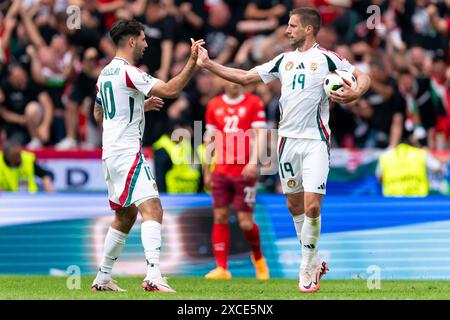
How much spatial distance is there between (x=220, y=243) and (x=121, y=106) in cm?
397

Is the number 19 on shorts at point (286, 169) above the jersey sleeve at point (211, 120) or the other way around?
the other way around

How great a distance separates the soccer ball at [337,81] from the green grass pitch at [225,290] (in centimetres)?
211

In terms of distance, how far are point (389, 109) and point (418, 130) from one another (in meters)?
0.66

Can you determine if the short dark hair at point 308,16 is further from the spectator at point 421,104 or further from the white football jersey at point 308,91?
the spectator at point 421,104

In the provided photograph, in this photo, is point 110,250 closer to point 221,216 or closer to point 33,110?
point 221,216

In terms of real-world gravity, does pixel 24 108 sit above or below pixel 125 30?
below

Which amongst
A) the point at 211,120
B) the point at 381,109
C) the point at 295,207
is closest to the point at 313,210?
the point at 295,207

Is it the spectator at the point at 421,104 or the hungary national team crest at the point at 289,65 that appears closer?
the hungary national team crest at the point at 289,65

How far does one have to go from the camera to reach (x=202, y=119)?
19.7 m

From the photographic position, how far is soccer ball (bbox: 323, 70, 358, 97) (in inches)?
476

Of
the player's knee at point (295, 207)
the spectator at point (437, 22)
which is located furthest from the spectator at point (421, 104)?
the player's knee at point (295, 207)

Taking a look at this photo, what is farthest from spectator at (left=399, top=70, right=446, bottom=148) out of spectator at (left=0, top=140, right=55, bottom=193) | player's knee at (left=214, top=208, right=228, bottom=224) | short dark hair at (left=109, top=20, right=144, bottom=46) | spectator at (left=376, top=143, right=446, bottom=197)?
short dark hair at (left=109, top=20, right=144, bottom=46)

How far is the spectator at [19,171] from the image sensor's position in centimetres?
1822
